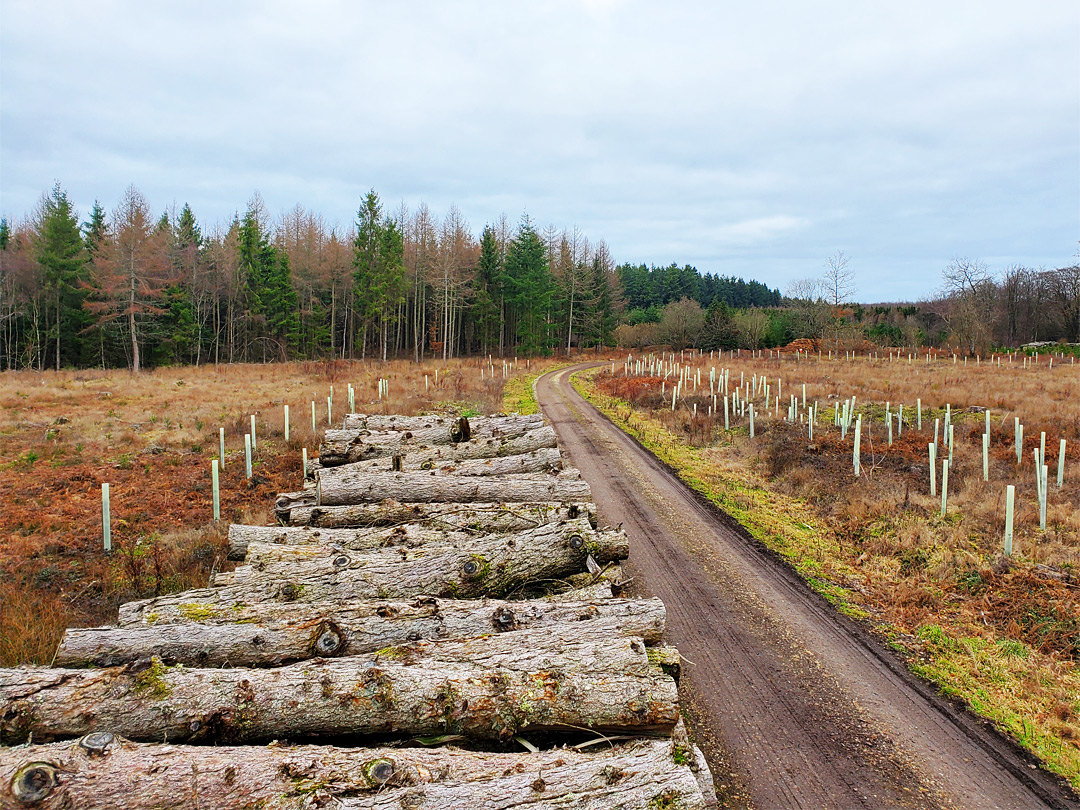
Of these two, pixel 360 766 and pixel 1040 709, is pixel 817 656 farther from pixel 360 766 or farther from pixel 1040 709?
pixel 360 766

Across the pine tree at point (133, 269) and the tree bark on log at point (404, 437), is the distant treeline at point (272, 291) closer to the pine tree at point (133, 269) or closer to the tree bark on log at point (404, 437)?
the pine tree at point (133, 269)

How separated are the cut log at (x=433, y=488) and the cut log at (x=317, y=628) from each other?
3.09m

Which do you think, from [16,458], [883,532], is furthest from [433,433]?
[16,458]

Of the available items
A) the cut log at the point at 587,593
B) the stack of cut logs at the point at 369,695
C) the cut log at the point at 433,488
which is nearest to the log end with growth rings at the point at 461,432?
the cut log at the point at 433,488

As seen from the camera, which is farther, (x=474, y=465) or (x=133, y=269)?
(x=133, y=269)

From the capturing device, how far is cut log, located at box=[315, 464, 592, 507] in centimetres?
833

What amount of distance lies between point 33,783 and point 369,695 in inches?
71.9

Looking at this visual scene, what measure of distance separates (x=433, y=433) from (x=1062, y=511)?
11.8 meters

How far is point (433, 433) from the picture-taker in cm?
1095

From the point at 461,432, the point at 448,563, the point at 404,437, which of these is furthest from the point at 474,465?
the point at 448,563

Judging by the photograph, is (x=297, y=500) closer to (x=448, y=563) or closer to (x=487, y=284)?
(x=448, y=563)

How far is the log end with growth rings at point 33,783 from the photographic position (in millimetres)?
3084

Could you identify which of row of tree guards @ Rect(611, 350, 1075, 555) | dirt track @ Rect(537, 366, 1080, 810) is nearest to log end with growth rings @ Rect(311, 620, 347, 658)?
dirt track @ Rect(537, 366, 1080, 810)

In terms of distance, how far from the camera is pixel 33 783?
3137mm
